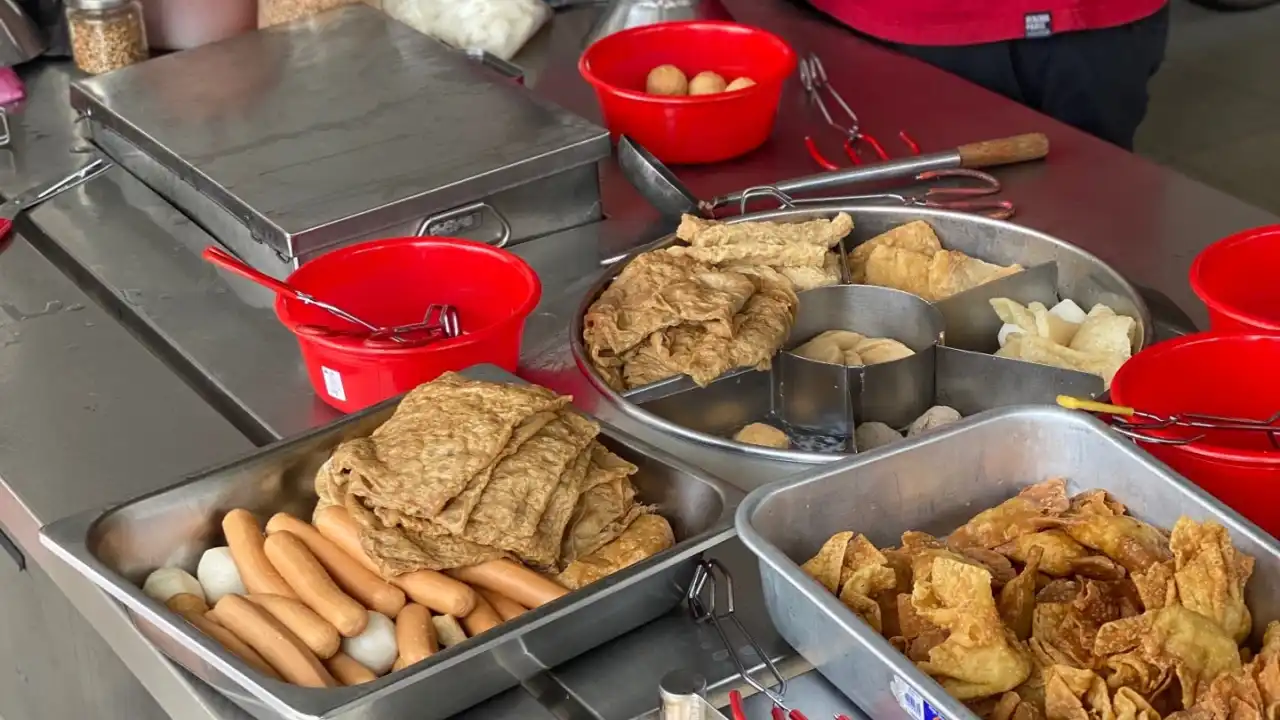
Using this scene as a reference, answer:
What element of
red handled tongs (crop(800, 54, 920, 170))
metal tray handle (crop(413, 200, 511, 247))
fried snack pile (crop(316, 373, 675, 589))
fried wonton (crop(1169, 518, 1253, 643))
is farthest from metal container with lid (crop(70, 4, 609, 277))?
fried wonton (crop(1169, 518, 1253, 643))

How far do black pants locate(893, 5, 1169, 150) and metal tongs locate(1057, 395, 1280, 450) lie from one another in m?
1.20

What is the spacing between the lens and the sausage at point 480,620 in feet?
3.42

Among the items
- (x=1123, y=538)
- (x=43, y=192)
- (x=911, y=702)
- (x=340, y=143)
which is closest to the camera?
(x=911, y=702)

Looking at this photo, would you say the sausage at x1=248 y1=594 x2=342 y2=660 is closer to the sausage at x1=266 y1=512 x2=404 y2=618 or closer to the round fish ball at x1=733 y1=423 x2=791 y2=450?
the sausage at x1=266 y1=512 x2=404 y2=618

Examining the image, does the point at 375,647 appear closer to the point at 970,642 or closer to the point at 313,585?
the point at 313,585

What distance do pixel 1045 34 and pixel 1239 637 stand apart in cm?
140

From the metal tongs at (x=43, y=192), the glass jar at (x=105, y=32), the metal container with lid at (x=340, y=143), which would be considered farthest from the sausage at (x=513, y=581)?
the glass jar at (x=105, y=32)

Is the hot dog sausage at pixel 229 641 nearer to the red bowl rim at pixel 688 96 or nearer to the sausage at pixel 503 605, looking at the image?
the sausage at pixel 503 605

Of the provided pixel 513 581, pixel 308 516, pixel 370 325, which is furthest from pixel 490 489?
pixel 370 325

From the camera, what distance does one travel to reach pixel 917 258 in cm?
152

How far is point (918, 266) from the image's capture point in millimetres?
1519

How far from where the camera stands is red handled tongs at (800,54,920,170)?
180 cm

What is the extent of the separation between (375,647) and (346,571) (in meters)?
0.07

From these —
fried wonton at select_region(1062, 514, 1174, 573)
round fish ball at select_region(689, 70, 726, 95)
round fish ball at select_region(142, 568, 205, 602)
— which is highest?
round fish ball at select_region(689, 70, 726, 95)
